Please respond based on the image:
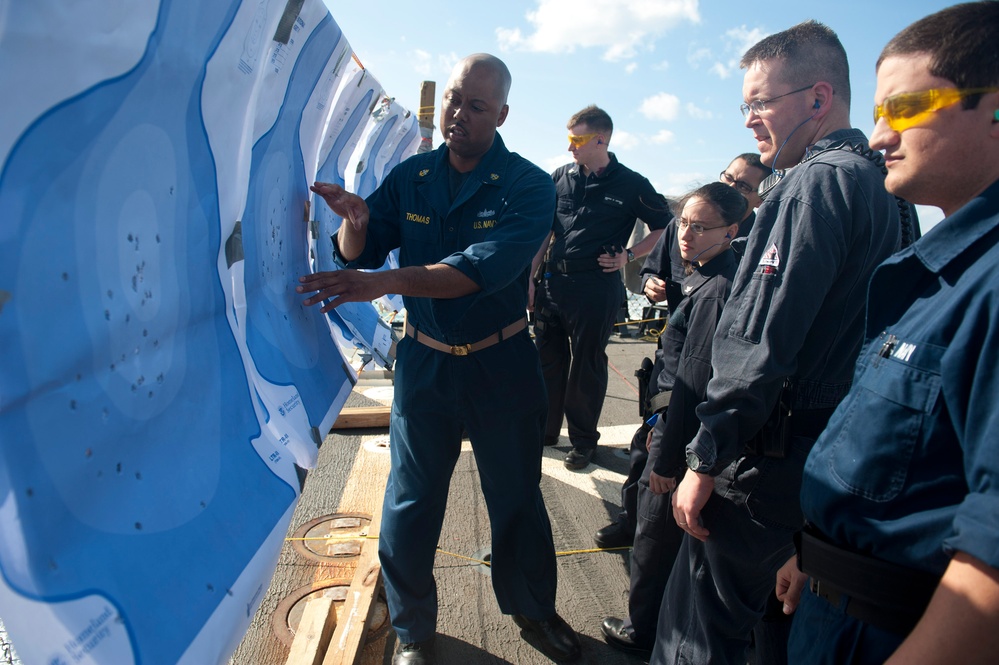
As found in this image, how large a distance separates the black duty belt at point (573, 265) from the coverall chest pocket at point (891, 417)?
311cm

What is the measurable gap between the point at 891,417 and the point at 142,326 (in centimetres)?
124

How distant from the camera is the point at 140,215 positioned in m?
1.09

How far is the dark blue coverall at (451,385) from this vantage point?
7.33ft

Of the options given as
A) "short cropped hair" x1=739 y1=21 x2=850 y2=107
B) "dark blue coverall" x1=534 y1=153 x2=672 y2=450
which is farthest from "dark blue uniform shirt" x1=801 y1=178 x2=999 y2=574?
"dark blue coverall" x1=534 y1=153 x2=672 y2=450

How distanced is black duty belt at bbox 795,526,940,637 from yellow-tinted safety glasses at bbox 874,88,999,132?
0.73m

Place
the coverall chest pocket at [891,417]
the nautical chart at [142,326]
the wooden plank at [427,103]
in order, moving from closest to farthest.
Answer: the nautical chart at [142,326]
the coverall chest pocket at [891,417]
the wooden plank at [427,103]

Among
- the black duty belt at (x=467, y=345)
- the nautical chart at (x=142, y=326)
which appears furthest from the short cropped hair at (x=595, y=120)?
the nautical chart at (x=142, y=326)

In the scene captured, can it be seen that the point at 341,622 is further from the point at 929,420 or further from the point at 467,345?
the point at 929,420

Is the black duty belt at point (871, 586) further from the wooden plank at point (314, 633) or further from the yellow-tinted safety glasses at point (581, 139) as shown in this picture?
the yellow-tinted safety glasses at point (581, 139)

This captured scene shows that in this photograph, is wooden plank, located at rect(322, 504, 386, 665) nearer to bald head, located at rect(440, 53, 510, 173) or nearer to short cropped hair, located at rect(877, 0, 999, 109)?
bald head, located at rect(440, 53, 510, 173)

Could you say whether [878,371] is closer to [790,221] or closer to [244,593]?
[790,221]

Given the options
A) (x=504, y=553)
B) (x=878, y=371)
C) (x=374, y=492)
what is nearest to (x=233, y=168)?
(x=878, y=371)

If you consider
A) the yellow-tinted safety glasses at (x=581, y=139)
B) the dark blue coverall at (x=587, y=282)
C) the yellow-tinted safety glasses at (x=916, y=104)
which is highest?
the yellow-tinted safety glasses at (x=581, y=139)

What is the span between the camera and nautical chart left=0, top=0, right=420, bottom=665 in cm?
84
